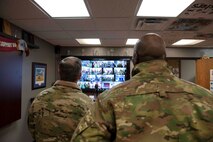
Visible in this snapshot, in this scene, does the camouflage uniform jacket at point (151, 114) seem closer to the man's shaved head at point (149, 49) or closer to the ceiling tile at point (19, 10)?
the man's shaved head at point (149, 49)

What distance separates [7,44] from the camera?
3.04 m

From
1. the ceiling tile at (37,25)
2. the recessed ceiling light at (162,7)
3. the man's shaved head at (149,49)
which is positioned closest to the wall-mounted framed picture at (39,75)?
the ceiling tile at (37,25)

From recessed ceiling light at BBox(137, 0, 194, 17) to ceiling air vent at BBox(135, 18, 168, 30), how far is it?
220 mm

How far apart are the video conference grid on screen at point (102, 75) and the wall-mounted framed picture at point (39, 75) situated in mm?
997

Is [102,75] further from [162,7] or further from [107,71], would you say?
[162,7]

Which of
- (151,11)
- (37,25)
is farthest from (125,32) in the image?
(37,25)

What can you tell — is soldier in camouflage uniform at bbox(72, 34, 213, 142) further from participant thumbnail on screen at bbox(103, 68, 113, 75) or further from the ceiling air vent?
participant thumbnail on screen at bbox(103, 68, 113, 75)

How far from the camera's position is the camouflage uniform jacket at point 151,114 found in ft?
3.16

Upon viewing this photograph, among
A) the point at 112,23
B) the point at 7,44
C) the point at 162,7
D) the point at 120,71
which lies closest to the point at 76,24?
the point at 112,23

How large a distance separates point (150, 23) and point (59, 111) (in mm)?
2203

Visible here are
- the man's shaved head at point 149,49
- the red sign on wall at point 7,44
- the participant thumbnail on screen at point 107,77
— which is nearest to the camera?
the man's shaved head at point 149,49

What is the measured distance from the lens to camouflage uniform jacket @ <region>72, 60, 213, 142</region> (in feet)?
3.16

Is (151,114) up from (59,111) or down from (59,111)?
up

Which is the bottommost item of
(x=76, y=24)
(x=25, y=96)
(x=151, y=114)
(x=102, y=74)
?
(x=25, y=96)
